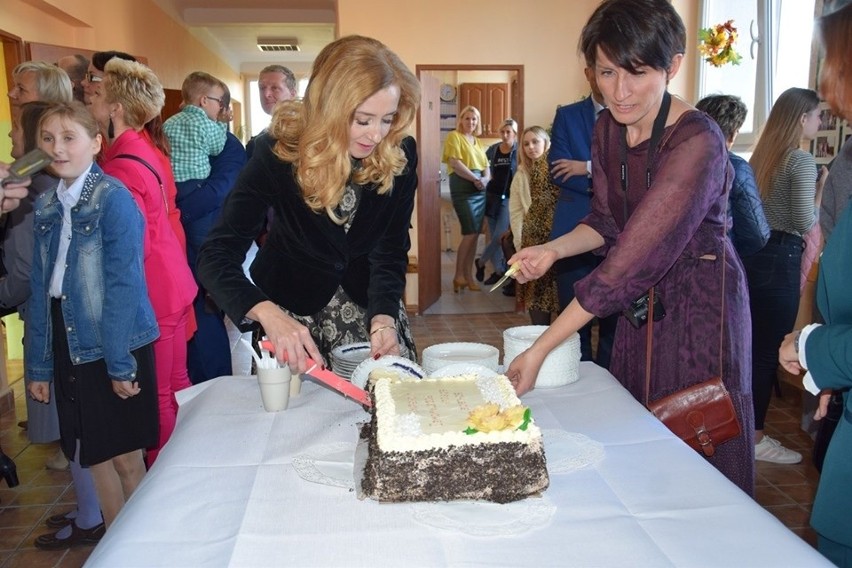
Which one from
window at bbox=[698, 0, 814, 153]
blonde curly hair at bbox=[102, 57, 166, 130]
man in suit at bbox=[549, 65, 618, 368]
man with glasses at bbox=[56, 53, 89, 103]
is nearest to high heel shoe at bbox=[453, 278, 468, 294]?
window at bbox=[698, 0, 814, 153]

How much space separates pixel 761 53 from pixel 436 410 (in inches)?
168

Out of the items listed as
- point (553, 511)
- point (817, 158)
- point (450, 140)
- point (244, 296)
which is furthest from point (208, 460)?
point (450, 140)

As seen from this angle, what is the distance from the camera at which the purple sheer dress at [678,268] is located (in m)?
1.39

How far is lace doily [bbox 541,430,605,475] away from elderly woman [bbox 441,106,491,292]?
5873 mm

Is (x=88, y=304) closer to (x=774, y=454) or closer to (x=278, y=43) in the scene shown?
(x=774, y=454)

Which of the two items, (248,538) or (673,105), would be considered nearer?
(248,538)

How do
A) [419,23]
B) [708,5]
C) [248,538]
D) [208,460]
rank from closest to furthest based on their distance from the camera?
[248,538], [208,460], [708,5], [419,23]

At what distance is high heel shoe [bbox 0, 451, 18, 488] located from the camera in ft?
9.16

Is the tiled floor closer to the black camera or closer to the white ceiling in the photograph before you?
the black camera

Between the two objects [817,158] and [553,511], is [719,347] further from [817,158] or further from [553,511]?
[817,158]

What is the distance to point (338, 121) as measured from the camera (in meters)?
1.58

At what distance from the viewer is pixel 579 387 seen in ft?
5.16

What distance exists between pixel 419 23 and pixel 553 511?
5.52 m

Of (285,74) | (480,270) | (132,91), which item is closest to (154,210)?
(132,91)
